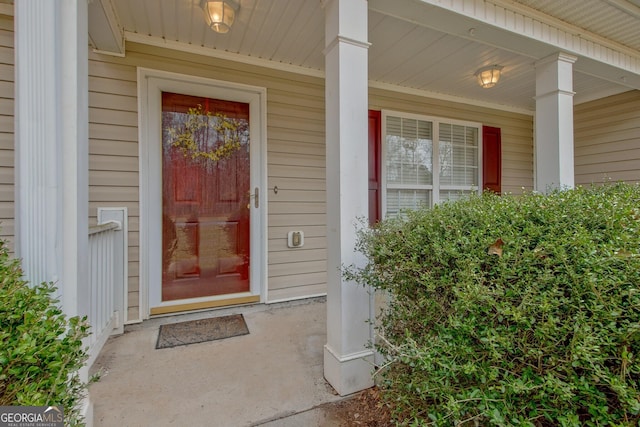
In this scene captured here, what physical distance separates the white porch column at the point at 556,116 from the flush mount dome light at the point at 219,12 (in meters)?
2.80

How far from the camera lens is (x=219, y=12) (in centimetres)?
208

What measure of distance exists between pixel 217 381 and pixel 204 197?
1.68m

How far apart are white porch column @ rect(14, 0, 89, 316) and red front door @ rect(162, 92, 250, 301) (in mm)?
1444

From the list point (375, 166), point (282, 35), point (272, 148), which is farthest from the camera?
point (375, 166)

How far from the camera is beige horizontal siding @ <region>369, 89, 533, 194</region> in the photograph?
3990mm

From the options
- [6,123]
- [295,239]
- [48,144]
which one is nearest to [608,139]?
[295,239]

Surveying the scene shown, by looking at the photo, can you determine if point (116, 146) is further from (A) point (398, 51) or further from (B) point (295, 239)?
(A) point (398, 51)

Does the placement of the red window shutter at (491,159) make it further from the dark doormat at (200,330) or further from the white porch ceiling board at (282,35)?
the dark doormat at (200,330)

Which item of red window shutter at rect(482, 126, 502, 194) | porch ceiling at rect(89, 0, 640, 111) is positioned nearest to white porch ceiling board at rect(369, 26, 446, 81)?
porch ceiling at rect(89, 0, 640, 111)

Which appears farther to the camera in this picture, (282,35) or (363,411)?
(282,35)

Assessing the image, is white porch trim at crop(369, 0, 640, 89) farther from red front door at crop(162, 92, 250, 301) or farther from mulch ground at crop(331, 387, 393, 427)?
mulch ground at crop(331, 387, 393, 427)

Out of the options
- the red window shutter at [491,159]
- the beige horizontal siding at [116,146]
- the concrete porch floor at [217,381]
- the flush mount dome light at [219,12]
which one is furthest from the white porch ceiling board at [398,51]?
the concrete porch floor at [217,381]

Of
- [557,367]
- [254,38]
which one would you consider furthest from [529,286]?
[254,38]

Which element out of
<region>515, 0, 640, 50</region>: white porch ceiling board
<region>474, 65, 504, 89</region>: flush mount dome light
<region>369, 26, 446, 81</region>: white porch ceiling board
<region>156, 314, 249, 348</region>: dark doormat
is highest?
<region>515, 0, 640, 50</region>: white porch ceiling board
